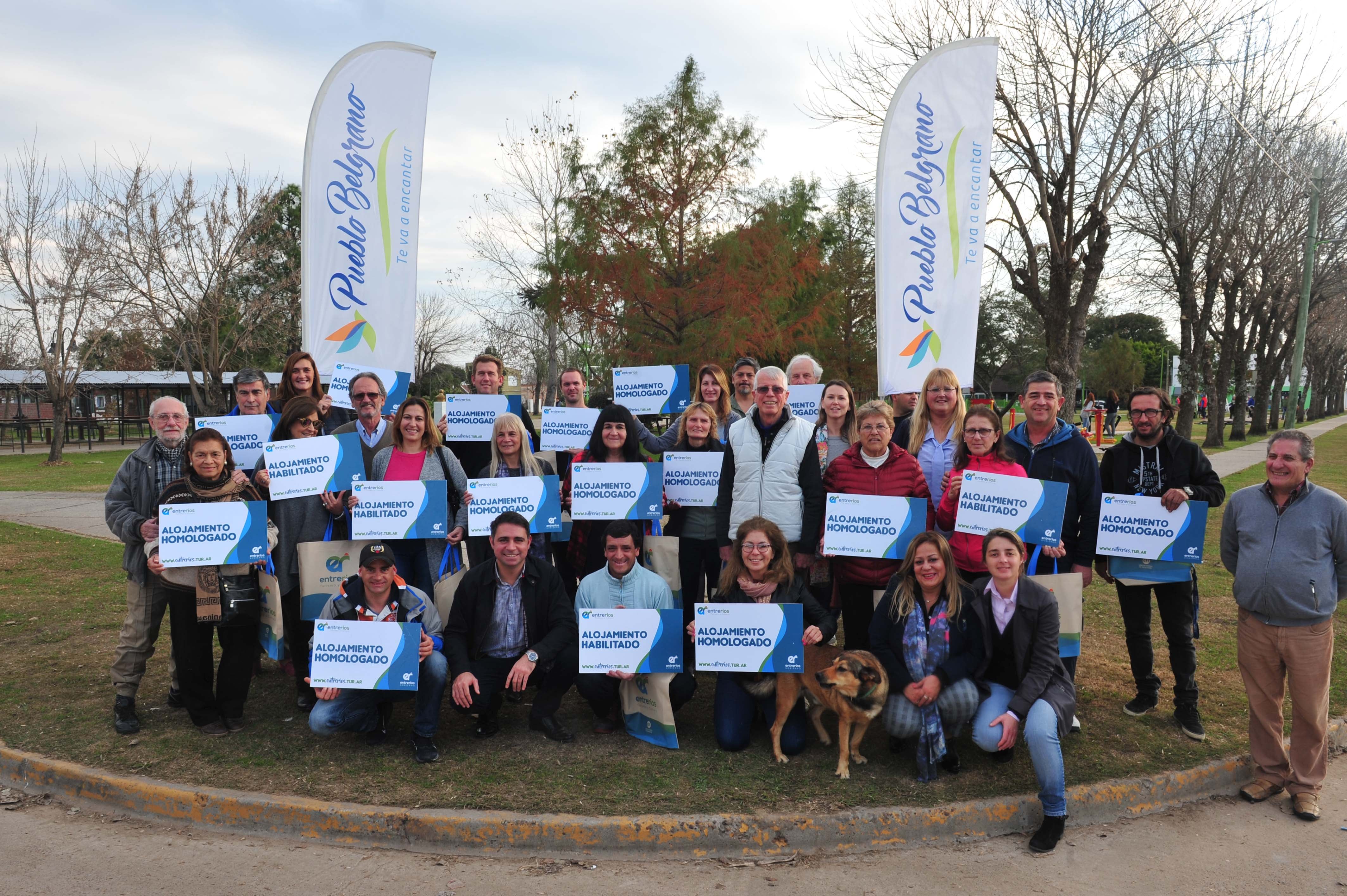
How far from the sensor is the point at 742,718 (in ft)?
17.5

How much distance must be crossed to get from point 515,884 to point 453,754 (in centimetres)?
141

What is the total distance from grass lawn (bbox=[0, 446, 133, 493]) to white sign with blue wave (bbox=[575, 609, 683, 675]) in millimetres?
15645

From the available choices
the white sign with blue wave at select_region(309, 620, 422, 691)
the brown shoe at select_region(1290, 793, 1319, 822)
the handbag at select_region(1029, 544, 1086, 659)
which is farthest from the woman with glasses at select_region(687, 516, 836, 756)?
the brown shoe at select_region(1290, 793, 1319, 822)

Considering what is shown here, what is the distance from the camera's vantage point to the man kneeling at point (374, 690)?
519cm

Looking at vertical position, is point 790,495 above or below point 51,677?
above

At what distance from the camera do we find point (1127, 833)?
4.57 m

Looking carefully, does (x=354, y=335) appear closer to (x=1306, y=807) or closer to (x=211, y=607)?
(x=211, y=607)

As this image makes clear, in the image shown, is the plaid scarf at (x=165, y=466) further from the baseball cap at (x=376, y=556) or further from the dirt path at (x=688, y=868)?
the dirt path at (x=688, y=868)

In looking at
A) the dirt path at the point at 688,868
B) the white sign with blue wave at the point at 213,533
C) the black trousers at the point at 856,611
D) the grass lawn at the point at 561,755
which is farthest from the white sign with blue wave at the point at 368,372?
the black trousers at the point at 856,611

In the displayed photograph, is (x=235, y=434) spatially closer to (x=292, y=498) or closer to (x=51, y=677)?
(x=292, y=498)

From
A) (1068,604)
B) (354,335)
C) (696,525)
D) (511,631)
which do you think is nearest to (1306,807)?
(1068,604)

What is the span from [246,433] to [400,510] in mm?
1521

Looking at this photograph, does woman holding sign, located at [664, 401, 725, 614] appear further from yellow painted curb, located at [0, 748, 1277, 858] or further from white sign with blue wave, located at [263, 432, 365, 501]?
white sign with blue wave, located at [263, 432, 365, 501]

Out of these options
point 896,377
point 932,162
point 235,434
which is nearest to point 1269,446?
point 896,377
